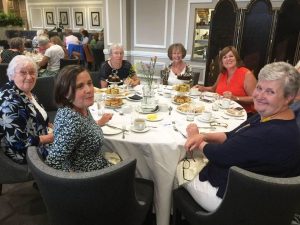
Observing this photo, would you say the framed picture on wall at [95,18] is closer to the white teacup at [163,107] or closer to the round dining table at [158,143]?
the white teacup at [163,107]

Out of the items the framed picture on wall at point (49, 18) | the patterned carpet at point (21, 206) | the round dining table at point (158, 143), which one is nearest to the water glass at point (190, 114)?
the round dining table at point (158, 143)

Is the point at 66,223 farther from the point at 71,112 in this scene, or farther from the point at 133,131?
the point at 133,131

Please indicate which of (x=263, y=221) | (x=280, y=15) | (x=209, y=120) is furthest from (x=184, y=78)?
(x=280, y=15)

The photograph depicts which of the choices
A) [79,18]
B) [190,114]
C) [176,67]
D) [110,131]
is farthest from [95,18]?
[110,131]

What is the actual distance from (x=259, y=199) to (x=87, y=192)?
69 centimetres

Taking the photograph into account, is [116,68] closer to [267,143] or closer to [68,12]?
[267,143]

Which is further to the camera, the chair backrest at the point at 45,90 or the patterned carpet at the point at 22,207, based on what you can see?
the chair backrest at the point at 45,90

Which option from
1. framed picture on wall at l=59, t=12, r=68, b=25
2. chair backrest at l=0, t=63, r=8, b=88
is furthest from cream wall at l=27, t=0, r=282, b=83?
framed picture on wall at l=59, t=12, r=68, b=25

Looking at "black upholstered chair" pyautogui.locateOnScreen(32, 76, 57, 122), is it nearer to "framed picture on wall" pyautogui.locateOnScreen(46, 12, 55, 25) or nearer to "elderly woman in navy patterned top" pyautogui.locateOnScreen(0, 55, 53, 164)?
"elderly woman in navy patterned top" pyautogui.locateOnScreen(0, 55, 53, 164)

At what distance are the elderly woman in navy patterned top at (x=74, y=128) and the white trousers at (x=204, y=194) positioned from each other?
0.57m

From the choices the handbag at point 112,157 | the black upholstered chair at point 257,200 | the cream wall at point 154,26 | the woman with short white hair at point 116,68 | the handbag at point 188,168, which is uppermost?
the cream wall at point 154,26

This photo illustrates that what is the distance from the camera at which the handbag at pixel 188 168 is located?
149 cm

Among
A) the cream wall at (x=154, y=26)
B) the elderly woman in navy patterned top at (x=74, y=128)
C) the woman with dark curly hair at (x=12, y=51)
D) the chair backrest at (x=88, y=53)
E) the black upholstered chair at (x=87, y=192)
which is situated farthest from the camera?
the chair backrest at (x=88, y=53)

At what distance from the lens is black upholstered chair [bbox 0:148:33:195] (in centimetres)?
163
